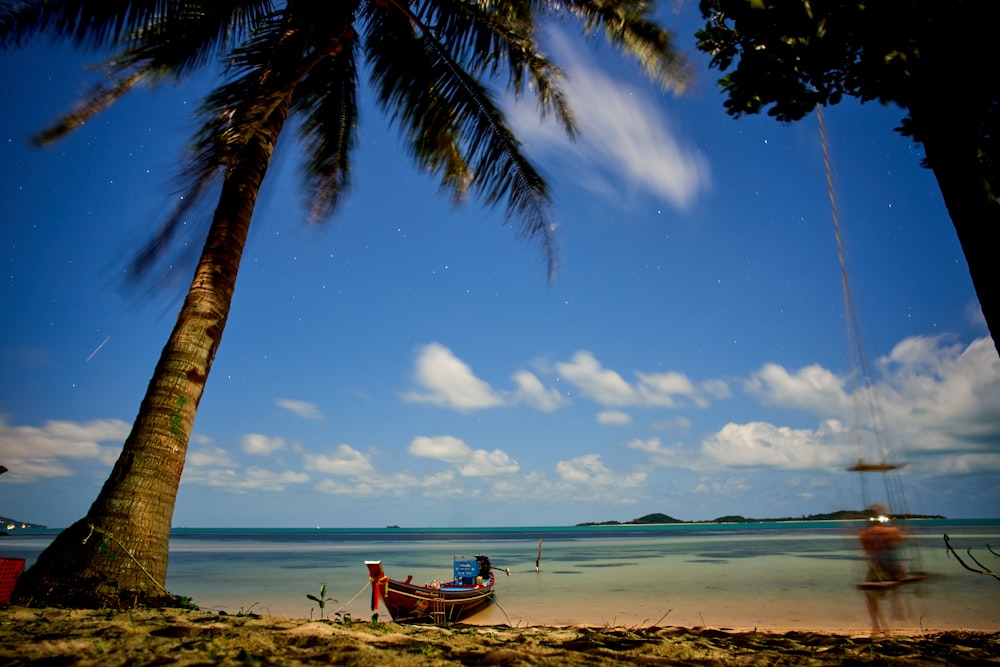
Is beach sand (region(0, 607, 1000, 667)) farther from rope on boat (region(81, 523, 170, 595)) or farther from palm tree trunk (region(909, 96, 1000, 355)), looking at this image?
palm tree trunk (region(909, 96, 1000, 355))

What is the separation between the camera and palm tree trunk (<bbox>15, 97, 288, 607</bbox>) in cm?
391

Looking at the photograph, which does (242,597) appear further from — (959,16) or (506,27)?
(959,16)

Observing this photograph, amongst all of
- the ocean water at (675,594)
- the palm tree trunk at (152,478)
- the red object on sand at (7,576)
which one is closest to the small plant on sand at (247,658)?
the palm tree trunk at (152,478)

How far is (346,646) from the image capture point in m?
2.84

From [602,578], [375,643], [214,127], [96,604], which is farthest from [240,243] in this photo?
[602,578]

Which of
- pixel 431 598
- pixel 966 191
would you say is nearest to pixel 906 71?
pixel 966 191

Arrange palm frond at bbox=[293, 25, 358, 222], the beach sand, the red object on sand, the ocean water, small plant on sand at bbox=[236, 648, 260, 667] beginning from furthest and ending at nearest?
the ocean water < palm frond at bbox=[293, 25, 358, 222] < the red object on sand < the beach sand < small plant on sand at bbox=[236, 648, 260, 667]

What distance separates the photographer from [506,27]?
802 centimetres

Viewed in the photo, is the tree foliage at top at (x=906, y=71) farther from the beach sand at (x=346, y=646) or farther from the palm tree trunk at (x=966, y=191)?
the beach sand at (x=346, y=646)

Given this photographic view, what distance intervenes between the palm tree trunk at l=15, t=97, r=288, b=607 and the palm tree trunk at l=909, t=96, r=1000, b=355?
250 inches

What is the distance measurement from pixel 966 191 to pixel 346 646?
485 cm

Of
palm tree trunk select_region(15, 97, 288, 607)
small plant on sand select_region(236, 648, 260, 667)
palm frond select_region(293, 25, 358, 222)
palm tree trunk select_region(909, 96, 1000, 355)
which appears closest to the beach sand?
small plant on sand select_region(236, 648, 260, 667)

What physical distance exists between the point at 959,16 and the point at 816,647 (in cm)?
503

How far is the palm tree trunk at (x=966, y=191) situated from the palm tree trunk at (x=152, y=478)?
250 inches
